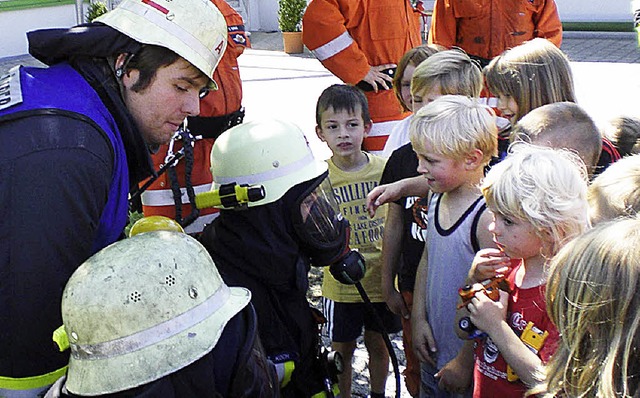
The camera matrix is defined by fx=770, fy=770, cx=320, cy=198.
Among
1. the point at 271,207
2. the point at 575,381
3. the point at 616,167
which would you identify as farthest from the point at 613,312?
the point at 271,207

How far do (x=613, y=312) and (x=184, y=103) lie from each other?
50.4 inches

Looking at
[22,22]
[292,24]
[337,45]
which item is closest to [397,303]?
[337,45]

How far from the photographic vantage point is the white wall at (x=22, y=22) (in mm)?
15930

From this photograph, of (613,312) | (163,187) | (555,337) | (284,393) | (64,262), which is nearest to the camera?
(613,312)

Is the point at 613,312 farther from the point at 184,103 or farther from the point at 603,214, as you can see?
the point at 184,103

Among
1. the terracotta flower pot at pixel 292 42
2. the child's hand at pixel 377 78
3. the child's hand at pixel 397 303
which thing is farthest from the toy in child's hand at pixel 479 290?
the terracotta flower pot at pixel 292 42

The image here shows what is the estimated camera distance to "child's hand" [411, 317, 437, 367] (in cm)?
270

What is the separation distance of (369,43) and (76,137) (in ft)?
10.3

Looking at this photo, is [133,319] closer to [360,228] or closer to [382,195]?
[382,195]

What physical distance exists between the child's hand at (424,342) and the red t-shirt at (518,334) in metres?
0.38

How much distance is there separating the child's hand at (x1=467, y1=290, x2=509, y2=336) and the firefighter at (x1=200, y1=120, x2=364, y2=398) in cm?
46

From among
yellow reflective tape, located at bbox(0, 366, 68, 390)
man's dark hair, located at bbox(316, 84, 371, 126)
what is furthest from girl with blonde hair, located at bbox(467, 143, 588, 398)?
man's dark hair, located at bbox(316, 84, 371, 126)

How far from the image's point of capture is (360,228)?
343cm

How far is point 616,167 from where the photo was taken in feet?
7.54
